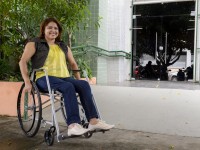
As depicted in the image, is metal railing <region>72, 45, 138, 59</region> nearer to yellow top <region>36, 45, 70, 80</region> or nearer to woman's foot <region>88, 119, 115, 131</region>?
yellow top <region>36, 45, 70, 80</region>

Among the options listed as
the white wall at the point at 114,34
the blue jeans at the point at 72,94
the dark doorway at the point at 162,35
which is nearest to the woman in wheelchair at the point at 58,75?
the blue jeans at the point at 72,94

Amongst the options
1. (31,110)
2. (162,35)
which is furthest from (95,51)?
(31,110)

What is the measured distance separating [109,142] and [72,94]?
746mm

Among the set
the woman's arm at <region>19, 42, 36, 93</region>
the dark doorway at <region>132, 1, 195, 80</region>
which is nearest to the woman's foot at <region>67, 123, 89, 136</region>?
the woman's arm at <region>19, 42, 36, 93</region>

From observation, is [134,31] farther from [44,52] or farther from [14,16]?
[44,52]

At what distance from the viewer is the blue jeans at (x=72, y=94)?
3.17m

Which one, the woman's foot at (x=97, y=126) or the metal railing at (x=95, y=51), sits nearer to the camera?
the woman's foot at (x=97, y=126)

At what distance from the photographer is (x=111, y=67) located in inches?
402

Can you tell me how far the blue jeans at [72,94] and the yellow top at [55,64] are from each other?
88 millimetres

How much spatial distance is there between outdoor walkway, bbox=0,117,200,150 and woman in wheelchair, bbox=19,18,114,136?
25cm

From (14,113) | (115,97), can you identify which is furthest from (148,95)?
(14,113)

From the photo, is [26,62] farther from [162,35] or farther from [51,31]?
[162,35]

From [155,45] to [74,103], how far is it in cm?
880

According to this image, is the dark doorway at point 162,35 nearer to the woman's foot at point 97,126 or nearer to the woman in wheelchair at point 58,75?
the woman in wheelchair at point 58,75
